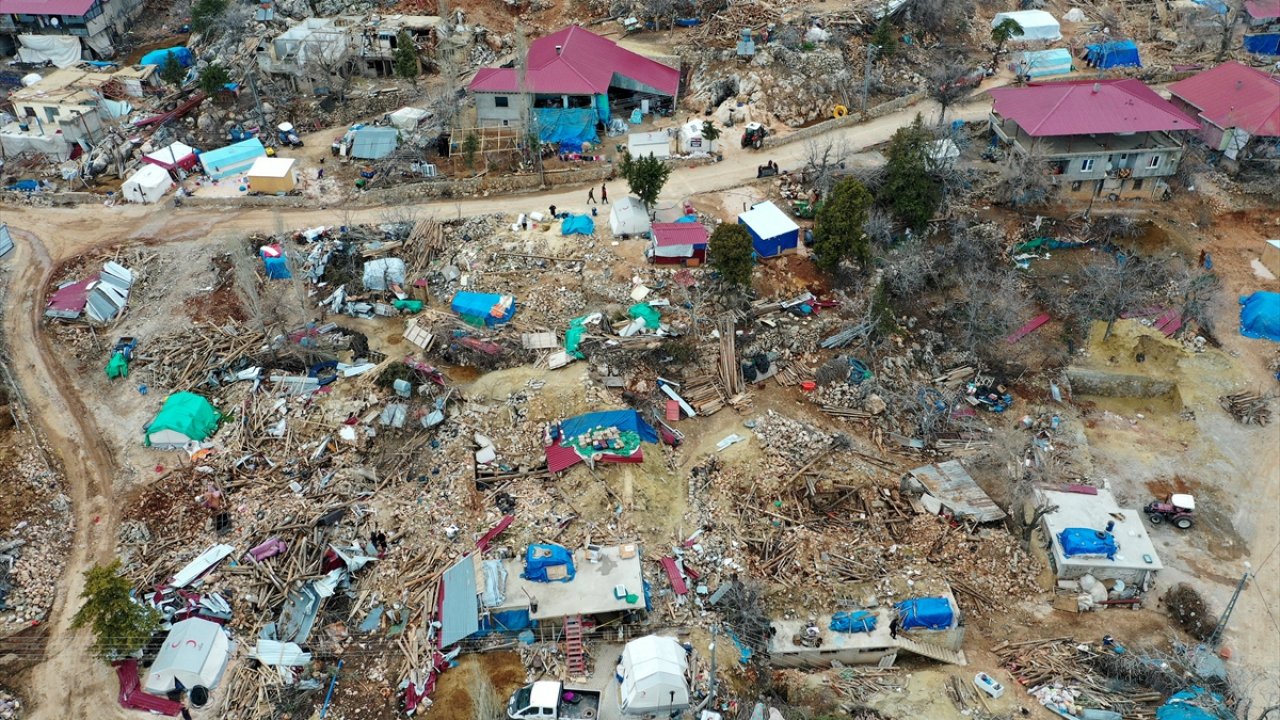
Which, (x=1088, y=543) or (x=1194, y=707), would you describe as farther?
(x=1088, y=543)

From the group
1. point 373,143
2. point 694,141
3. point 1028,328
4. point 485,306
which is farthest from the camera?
point 373,143

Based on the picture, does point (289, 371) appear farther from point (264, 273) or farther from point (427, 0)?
point (427, 0)

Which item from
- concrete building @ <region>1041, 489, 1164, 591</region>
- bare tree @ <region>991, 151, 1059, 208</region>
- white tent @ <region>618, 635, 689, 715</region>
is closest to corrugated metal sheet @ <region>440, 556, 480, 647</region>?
white tent @ <region>618, 635, 689, 715</region>

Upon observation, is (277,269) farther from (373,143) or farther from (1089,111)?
(1089,111)

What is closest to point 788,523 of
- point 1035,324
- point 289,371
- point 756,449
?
point 756,449

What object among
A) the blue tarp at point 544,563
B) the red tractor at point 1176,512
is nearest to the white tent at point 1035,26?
the red tractor at point 1176,512

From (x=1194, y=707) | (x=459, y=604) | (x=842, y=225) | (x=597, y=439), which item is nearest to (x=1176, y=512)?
(x=1194, y=707)

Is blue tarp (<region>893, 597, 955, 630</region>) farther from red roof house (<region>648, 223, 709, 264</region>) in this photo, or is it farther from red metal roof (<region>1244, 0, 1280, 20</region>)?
red metal roof (<region>1244, 0, 1280, 20</region>)
